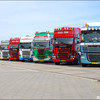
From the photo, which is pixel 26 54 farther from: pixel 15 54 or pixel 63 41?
pixel 63 41

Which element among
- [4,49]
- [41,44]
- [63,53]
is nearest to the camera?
[63,53]

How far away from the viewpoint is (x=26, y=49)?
36938 millimetres

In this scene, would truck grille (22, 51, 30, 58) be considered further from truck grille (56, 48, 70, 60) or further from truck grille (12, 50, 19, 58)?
truck grille (56, 48, 70, 60)

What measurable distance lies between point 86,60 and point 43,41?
10.2 metres

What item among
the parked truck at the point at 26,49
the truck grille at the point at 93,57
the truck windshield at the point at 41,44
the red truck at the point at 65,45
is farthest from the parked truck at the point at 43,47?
the truck grille at the point at 93,57

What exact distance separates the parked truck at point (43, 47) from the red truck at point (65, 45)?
14.0ft

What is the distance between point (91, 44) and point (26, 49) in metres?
15.9

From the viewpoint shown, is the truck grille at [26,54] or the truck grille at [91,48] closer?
the truck grille at [91,48]

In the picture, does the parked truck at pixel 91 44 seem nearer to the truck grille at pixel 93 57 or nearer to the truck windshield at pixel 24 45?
the truck grille at pixel 93 57

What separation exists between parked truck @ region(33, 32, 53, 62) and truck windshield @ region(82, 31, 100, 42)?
9481 mm

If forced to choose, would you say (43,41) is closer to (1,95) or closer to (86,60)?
(86,60)

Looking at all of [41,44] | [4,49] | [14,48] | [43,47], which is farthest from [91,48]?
[4,49]

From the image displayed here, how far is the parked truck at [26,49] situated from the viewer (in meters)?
36.8

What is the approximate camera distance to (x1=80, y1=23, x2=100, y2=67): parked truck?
74.0ft
